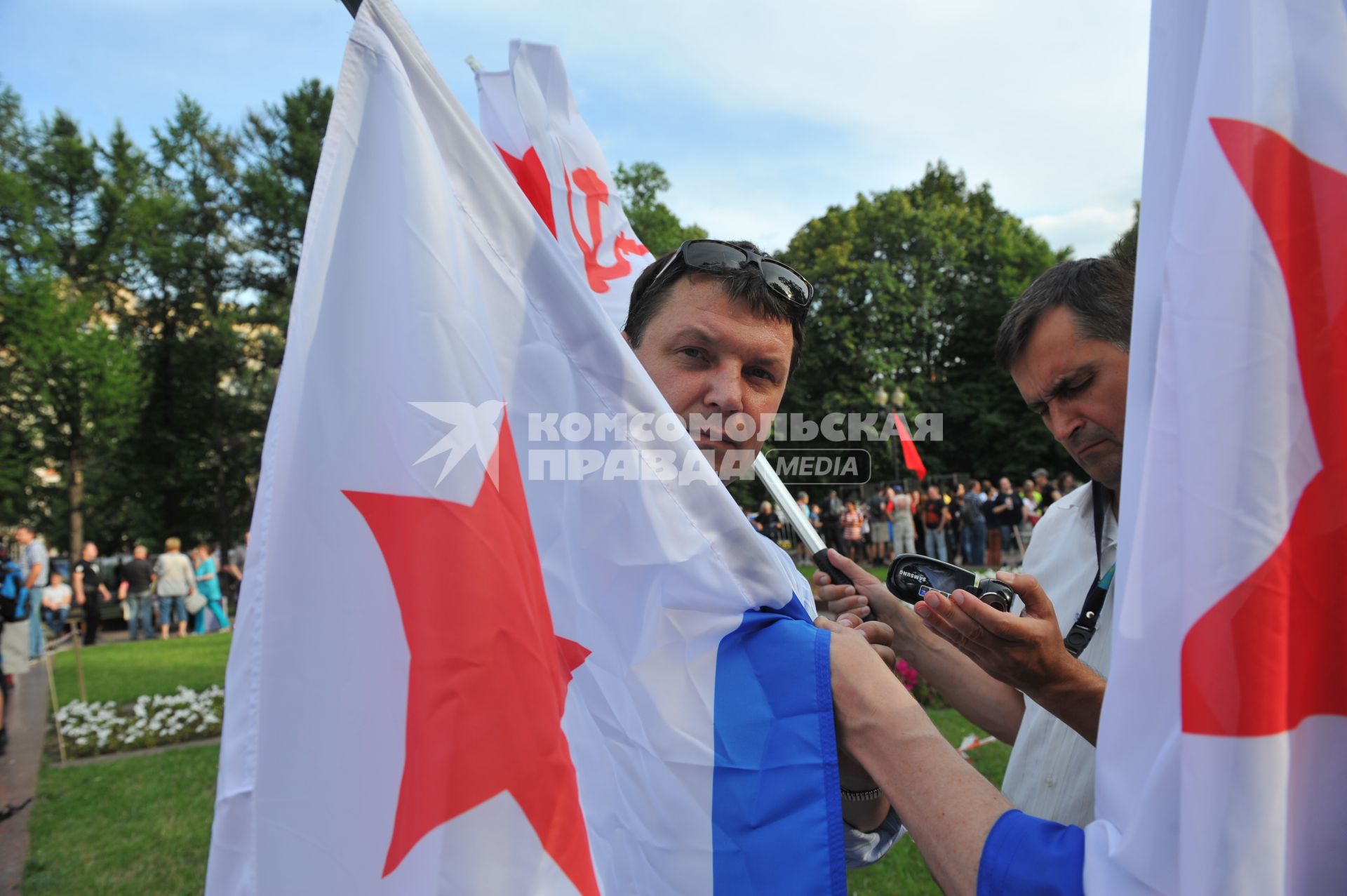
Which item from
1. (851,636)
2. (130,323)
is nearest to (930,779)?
(851,636)

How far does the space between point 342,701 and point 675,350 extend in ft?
3.65

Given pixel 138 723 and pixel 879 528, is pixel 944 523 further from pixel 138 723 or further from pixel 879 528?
pixel 138 723

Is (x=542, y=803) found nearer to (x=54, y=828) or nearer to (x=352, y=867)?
(x=352, y=867)

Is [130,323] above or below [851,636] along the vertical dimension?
above

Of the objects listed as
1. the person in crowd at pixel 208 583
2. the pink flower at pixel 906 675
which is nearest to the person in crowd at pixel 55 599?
the person in crowd at pixel 208 583

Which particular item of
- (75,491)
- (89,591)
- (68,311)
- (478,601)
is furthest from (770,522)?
(68,311)

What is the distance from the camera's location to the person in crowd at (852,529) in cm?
1877

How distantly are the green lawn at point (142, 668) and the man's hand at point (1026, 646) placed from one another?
32.0 feet

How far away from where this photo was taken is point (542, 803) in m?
1.27

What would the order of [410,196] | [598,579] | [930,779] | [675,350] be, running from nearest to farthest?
1. [930,779]
2. [410,196]
3. [598,579]
4. [675,350]

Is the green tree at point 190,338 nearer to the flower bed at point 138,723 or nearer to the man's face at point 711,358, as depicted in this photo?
the flower bed at point 138,723

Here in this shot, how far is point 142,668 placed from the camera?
12430mm

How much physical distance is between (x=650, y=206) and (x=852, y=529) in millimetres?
19110

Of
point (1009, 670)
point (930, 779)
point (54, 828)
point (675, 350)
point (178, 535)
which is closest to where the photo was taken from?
point (930, 779)
